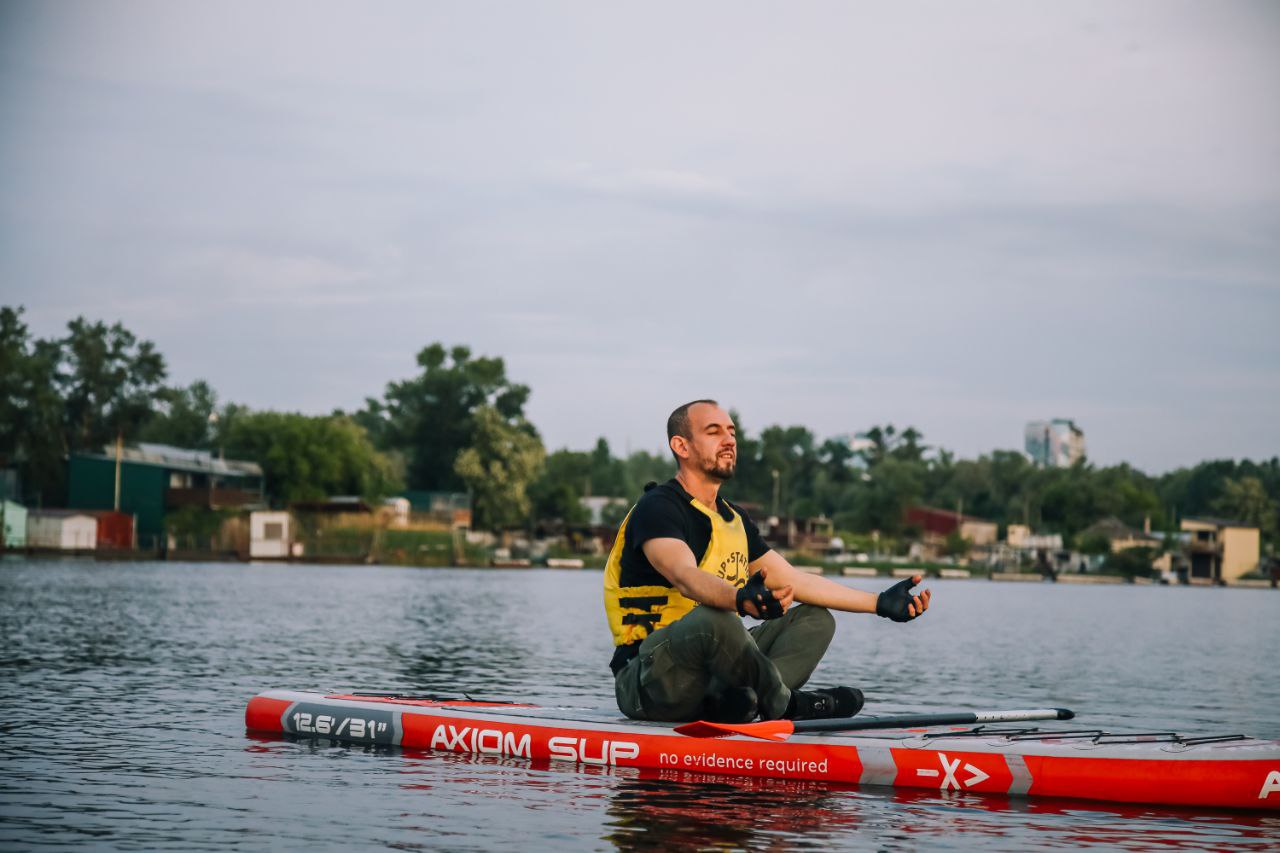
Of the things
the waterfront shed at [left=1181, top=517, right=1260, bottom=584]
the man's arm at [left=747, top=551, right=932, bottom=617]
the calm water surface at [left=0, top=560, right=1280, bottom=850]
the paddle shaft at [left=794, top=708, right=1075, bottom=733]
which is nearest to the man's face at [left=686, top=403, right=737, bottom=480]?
the man's arm at [left=747, top=551, right=932, bottom=617]

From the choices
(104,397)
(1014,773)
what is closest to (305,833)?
(1014,773)

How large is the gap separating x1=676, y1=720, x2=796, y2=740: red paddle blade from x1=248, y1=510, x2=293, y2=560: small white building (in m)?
99.8

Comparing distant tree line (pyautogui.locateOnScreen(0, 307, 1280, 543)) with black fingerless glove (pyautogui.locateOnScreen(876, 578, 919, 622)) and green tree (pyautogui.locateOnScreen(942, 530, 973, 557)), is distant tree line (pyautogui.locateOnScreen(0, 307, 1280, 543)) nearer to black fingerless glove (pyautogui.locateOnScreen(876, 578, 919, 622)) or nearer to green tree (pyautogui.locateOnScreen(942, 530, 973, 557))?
green tree (pyautogui.locateOnScreen(942, 530, 973, 557))

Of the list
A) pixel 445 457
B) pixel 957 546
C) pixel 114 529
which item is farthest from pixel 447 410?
pixel 957 546

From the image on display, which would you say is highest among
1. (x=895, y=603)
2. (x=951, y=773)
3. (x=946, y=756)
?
(x=895, y=603)

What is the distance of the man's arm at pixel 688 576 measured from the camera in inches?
382

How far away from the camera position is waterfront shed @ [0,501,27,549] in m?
99.4

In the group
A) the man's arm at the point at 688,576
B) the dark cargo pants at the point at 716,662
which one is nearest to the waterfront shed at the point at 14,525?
the dark cargo pants at the point at 716,662

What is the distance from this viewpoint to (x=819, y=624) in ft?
36.3

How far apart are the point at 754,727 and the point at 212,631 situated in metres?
22.9

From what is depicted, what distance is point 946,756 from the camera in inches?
417

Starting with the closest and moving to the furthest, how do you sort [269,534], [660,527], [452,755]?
1. [660,527]
2. [452,755]
3. [269,534]

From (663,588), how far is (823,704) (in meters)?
1.89

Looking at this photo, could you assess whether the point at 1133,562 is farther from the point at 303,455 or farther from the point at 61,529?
the point at 61,529
